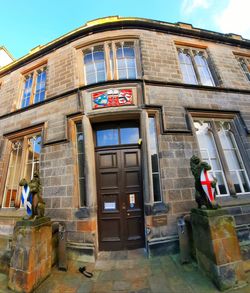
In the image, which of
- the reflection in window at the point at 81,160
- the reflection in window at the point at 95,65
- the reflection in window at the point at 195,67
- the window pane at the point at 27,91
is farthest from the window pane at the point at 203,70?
the window pane at the point at 27,91

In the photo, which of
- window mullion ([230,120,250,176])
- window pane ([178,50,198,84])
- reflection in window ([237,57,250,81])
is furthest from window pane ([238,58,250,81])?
window mullion ([230,120,250,176])

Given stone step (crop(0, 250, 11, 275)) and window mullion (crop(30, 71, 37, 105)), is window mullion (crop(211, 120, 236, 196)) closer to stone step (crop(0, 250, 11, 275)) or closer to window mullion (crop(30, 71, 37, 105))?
stone step (crop(0, 250, 11, 275))

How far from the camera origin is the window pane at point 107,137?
4996 millimetres

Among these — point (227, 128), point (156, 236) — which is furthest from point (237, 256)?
point (227, 128)

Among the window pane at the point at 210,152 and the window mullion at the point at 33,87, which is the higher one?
the window mullion at the point at 33,87

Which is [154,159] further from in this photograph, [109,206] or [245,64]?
[245,64]

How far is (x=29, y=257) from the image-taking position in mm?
2943

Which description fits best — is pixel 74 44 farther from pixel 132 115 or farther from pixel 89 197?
pixel 89 197

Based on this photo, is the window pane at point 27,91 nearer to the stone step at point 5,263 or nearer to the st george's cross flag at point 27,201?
the st george's cross flag at point 27,201

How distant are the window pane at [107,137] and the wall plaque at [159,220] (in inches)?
93.2

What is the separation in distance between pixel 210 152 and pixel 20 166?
21.3 ft

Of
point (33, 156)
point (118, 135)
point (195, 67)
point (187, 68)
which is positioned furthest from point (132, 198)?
point (195, 67)

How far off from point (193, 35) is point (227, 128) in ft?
13.7

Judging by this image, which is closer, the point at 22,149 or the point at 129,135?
the point at 129,135
